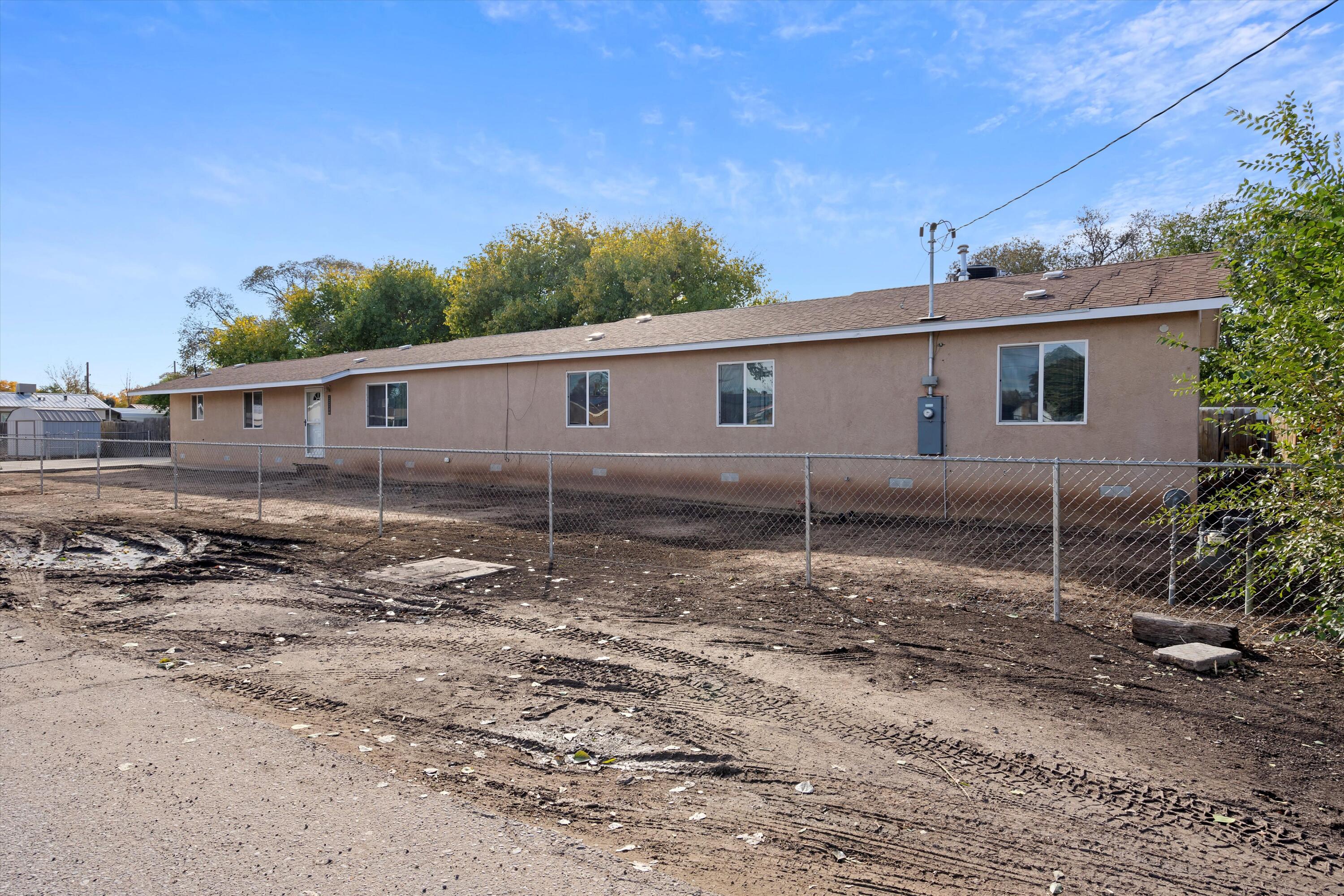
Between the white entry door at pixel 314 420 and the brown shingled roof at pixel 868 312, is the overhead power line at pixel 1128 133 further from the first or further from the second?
the white entry door at pixel 314 420

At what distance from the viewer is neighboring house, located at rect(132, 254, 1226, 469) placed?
11.4m

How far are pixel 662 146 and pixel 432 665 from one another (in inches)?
810

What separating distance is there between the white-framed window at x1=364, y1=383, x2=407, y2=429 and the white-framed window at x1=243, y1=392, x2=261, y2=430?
6.04 meters

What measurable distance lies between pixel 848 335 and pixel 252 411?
2087 cm

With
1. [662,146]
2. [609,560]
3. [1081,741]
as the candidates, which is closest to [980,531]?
[609,560]

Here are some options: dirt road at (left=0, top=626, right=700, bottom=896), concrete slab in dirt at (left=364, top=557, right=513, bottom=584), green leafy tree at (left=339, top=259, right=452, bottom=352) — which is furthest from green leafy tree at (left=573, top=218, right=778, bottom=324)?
dirt road at (left=0, top=626, right=700, bottom=896)

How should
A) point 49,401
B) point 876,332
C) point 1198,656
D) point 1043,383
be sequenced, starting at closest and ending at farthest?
point 1198,656 < point 1043,383 < point 876,332 < point 49,401

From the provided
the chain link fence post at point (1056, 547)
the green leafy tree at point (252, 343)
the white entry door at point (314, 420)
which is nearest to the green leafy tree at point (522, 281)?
the green leafy tree at point (252, 343)

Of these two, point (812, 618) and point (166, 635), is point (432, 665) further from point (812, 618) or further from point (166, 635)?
point (812, 618)

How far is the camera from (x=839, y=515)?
43.9 feet

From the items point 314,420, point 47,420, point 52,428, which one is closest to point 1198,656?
point 314,420

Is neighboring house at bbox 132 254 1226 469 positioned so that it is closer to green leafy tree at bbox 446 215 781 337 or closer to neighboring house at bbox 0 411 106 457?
green leafy tree at bbox 446 215 781 337

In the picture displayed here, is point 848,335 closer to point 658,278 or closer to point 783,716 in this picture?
point 783,716

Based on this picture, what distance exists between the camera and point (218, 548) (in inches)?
413
